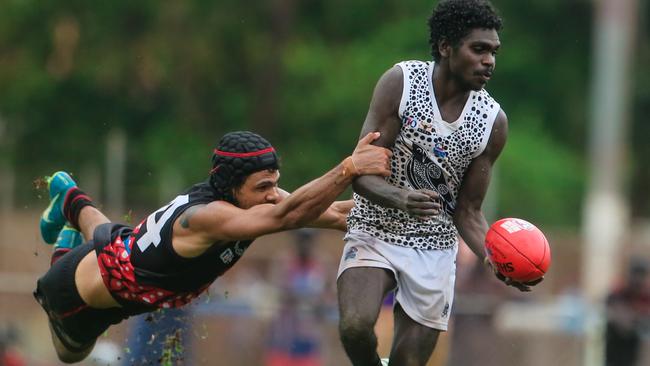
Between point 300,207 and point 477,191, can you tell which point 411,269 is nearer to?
point 477,191

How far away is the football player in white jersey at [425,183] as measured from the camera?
7.62 meters

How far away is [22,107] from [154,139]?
103 inches

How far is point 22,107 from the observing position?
2681 cm

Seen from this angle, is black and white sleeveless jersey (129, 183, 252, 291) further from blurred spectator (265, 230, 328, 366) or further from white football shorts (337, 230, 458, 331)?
blurred spectator (265, 230, 328, 366)

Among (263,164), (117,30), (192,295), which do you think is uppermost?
(117,30)

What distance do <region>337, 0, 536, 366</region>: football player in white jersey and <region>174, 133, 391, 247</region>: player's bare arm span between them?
0.32 feet

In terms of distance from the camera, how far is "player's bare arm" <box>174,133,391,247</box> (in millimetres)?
7445

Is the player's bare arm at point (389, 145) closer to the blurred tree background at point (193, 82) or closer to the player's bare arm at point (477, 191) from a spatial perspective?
the player's bare arm at point (477, 191)

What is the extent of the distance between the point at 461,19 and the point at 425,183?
940 mm

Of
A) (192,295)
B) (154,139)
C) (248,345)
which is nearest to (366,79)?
(154,139)

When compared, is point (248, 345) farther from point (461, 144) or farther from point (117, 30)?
point (117, 30)

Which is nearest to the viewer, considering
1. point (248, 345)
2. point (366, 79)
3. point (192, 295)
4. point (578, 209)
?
point (192, 295)

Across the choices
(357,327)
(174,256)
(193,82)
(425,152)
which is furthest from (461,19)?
(193,82)

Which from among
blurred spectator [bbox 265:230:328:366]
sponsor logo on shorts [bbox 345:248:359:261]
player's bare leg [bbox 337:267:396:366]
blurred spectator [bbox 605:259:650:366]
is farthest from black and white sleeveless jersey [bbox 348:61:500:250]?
blurred spectator [bbox 265:230:328:366]
